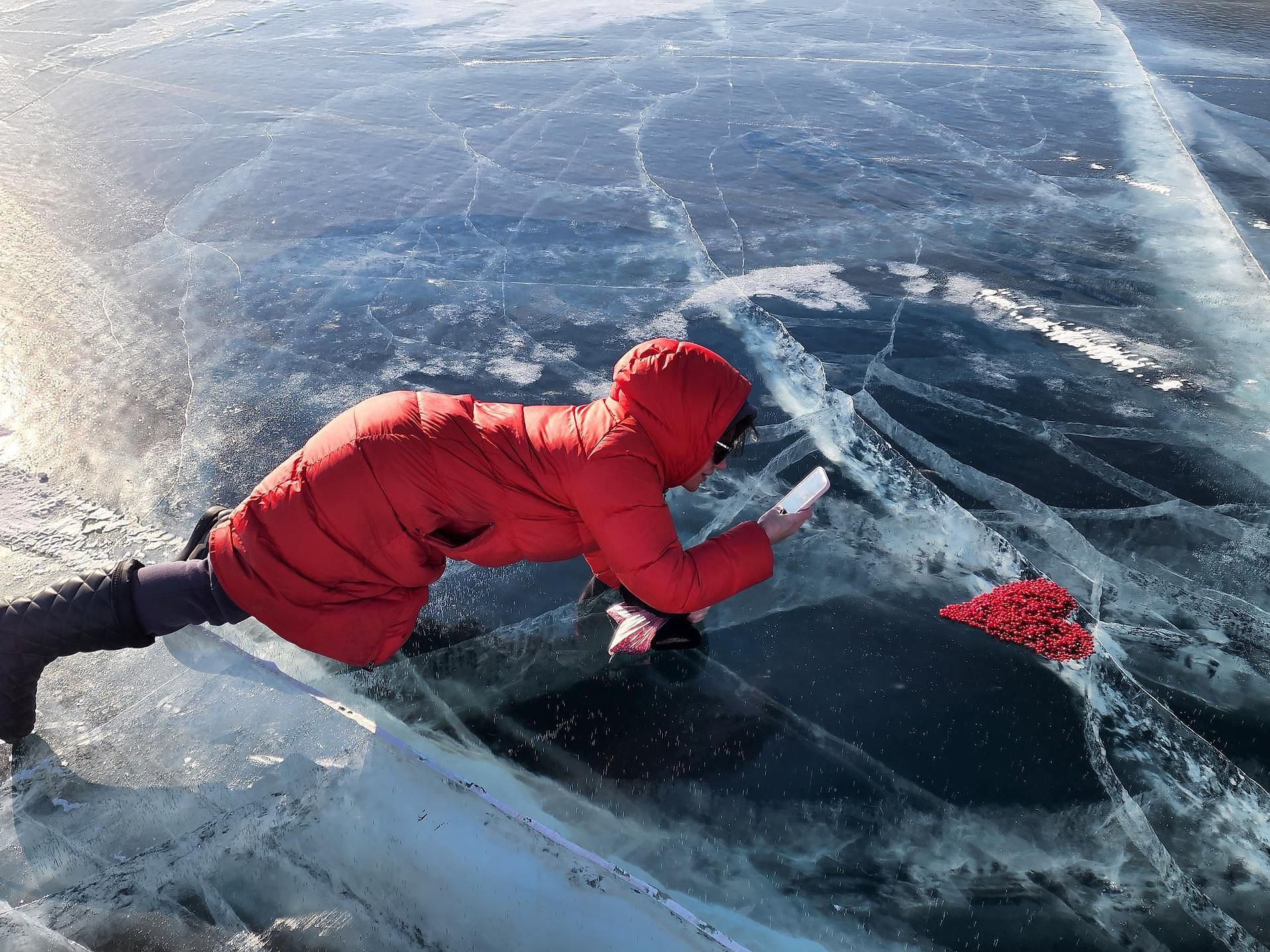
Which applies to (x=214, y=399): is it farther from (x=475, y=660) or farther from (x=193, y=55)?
(x=193, y=55)

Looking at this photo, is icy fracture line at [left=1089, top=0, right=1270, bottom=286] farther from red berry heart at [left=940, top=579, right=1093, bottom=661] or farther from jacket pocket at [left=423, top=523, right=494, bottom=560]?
jacket pocket at [left=423, top=523, right=494, bottom=560]

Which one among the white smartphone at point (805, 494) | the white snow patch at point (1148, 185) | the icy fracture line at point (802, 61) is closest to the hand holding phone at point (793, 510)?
the white smartphone at point (805, 494)

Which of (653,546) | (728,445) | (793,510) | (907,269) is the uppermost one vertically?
(728,445)

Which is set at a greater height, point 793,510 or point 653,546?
point 653,546

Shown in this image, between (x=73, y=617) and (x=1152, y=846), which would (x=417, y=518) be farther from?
(x=1152, y=846)

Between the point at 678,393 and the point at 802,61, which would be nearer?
the point at 678,393

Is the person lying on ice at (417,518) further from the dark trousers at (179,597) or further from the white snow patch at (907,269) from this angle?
the white snow patch at (907,269)

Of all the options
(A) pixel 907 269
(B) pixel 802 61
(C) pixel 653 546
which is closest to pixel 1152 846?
(C) pixel 653 546
